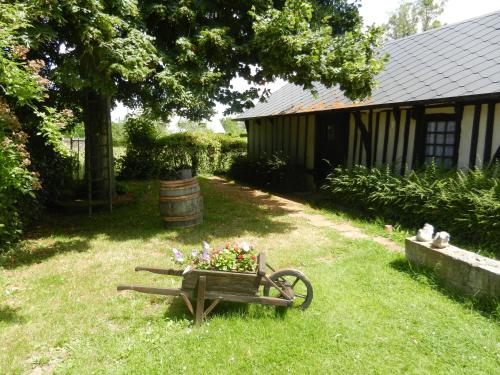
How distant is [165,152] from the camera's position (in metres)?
15.0

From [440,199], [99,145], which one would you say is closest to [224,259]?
[440,199]

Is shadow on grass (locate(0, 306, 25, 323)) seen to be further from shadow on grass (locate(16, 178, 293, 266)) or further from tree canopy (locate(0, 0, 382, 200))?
tree canopy (locate(0, 0, 382, 200))

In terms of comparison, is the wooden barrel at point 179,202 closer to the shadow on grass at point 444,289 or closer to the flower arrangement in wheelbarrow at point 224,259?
the flower arrangement in wheelbarrow at point 224,259

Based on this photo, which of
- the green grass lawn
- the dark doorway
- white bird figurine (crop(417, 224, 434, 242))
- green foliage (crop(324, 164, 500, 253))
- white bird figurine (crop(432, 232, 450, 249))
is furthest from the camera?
the dark doorway

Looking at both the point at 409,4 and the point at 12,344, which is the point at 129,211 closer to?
the point at 12,344

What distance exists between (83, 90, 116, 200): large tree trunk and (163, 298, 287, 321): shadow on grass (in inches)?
213

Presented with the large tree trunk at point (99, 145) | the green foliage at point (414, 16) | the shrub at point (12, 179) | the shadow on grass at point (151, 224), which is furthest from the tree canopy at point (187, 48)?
the green foliage at point (414, 16)

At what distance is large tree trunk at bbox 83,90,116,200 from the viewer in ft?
28.2

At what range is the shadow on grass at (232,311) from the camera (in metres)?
3.71

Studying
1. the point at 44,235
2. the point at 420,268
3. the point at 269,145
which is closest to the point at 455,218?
the point at 420,268

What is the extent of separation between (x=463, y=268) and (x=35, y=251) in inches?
254

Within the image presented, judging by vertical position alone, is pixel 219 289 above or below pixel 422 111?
below

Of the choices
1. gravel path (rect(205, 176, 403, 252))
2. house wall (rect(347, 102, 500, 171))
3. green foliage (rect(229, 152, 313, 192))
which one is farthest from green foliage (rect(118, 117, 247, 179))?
house wall (rect(347, 102, 500, 171))

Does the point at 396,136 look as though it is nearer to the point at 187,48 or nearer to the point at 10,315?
the point at 187,48
